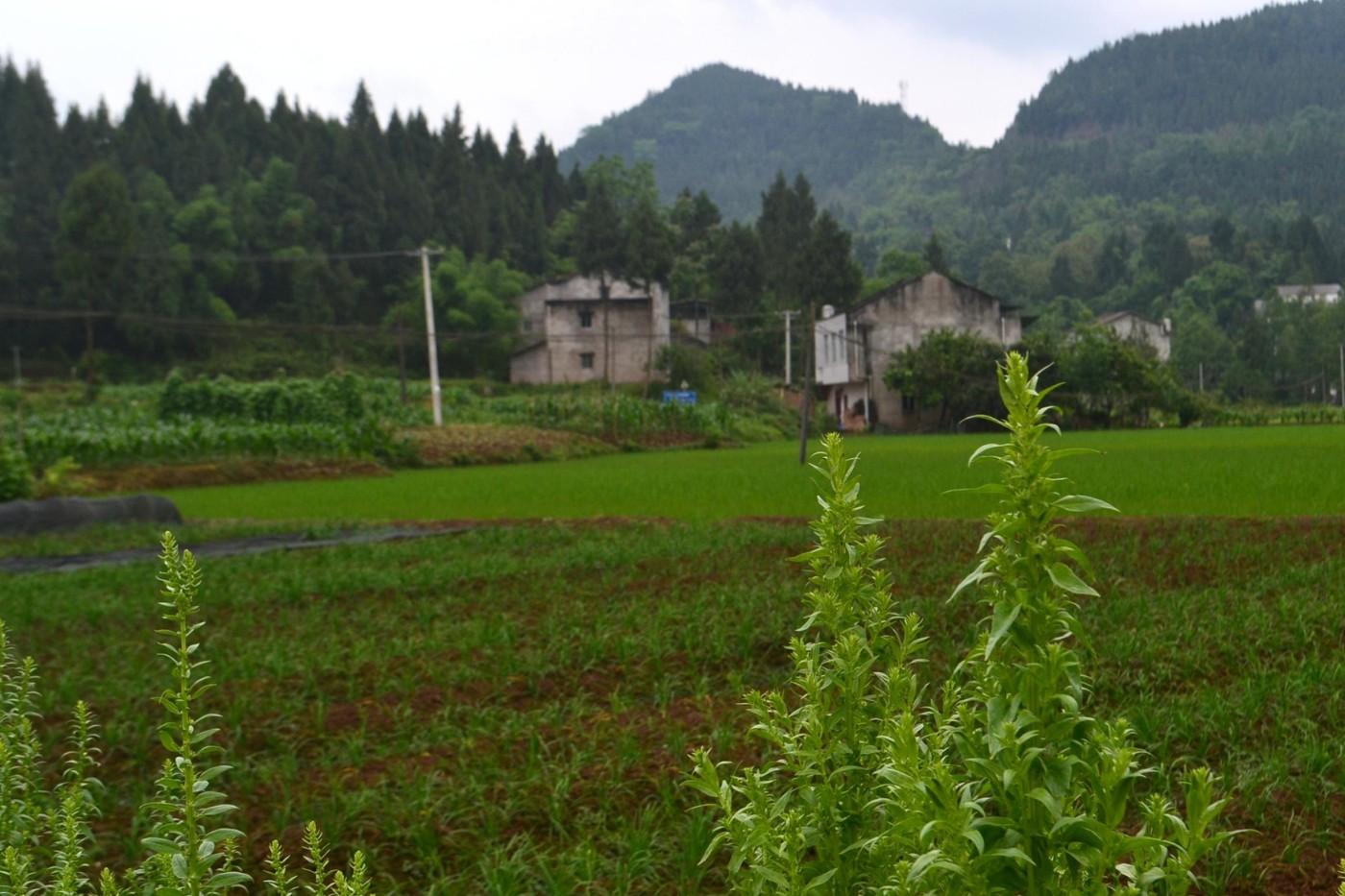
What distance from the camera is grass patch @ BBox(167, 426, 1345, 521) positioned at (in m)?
14.7

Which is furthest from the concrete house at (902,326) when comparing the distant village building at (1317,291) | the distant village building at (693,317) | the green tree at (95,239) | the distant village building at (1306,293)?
the distant village building at (1317,291)

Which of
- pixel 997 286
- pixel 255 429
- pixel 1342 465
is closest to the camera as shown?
pixel 1342 465

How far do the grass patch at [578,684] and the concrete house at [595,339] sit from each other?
49.1 metres

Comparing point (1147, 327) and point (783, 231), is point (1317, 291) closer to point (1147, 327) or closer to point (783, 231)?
point (1147, 327)

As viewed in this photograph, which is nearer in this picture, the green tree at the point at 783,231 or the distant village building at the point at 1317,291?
the green tree at the point at 783,231

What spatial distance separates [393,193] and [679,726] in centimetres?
7208

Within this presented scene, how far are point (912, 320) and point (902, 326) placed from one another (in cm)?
45

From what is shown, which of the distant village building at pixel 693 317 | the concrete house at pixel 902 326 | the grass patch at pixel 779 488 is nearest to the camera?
the grass patch at pixel 779 488

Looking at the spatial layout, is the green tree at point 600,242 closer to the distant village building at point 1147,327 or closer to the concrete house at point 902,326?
the concrete house at point 902,326

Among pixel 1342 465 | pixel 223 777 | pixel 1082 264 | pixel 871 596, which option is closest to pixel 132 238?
pixel 1342 465

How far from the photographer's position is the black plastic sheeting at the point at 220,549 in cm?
1218

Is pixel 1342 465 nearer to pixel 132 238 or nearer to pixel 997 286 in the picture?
pixel 132 238

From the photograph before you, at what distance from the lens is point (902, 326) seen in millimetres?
46750

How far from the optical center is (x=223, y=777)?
4742 millimetres
